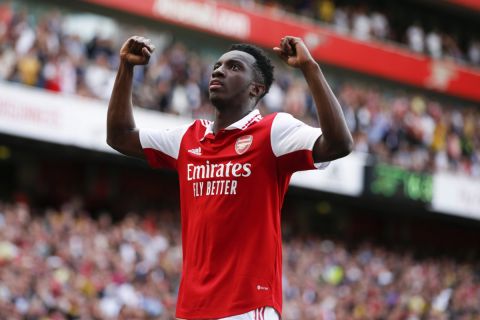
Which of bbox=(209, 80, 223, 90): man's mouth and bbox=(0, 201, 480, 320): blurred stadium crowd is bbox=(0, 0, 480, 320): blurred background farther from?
bbox=(209, 80, 223, 90): man's mouth

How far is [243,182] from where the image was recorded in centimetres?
466

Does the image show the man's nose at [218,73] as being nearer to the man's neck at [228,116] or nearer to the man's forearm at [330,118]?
the man's neck at [228,116]

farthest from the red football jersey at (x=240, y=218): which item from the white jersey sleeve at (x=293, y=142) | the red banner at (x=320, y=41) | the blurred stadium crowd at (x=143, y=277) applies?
the red banner at (x=320, y=41)

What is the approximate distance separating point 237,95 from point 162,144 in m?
0.52

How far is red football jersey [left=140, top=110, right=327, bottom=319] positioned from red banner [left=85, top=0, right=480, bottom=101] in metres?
17.7

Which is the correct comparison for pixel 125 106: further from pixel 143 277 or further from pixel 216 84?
pixel 143 277

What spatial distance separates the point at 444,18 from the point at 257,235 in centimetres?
2826

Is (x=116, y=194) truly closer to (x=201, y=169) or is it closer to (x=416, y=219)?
(x=416, y=219)

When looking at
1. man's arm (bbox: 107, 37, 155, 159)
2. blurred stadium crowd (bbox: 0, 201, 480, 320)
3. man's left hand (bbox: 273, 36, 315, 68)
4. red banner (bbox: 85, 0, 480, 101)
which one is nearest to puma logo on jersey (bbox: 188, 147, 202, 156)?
man's arm (bbox: 107, 37, 155, 159)

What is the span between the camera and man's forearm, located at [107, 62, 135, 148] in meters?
5.09

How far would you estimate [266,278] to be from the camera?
15.1 feet

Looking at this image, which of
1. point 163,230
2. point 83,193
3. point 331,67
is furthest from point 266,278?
point 331,67

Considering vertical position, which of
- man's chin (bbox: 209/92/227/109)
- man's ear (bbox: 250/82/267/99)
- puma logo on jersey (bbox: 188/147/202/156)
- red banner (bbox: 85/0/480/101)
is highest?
Result: red banner (bbox: 85/0/480/101)

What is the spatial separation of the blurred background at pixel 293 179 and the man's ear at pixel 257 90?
737 cm
